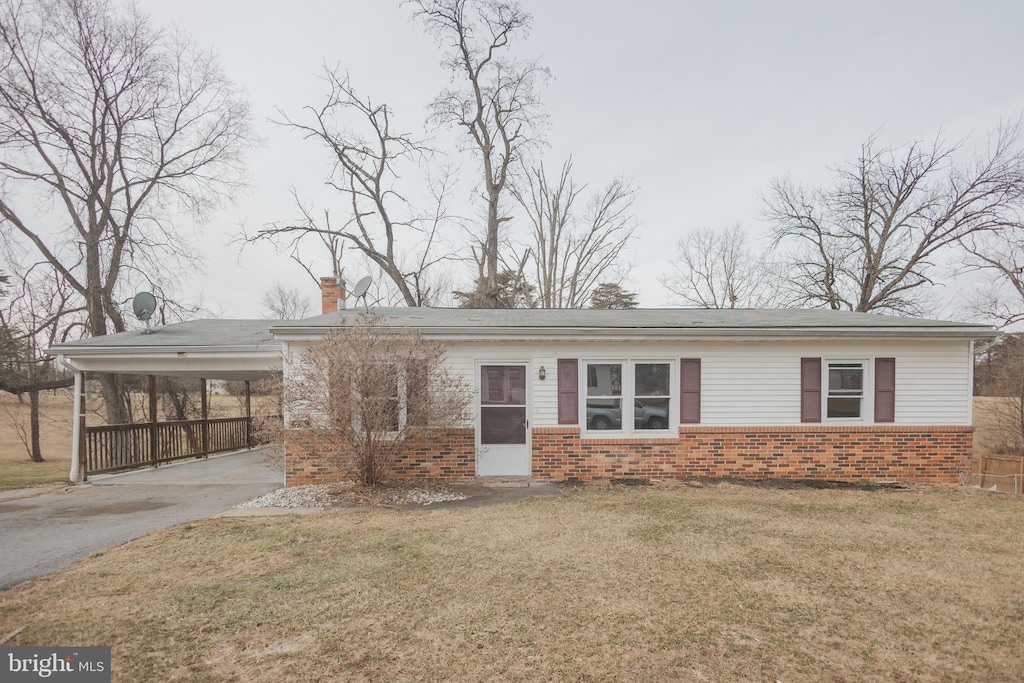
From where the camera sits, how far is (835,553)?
5012 millimetres

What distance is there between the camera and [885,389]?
8.78 metres

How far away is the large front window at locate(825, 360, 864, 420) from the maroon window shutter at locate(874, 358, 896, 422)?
0.79ft

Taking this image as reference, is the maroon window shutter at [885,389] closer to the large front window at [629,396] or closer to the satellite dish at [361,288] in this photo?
the large front window at [629,396]

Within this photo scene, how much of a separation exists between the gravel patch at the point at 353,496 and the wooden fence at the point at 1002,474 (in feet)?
31.7

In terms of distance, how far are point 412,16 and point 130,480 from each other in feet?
62.6

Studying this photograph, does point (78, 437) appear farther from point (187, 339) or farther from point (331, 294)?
point (331, 294)

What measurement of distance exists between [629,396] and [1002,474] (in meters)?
6.98

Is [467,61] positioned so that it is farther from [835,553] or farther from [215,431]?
[835,553]

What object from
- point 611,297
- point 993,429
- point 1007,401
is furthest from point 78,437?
point 611,297

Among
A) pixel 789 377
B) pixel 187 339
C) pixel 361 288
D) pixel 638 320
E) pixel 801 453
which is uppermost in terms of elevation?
pixel 361 288

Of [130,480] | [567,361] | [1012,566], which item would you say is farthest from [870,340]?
[130,480]

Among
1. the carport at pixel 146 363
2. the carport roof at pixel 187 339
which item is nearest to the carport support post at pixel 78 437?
the carport at pixel 146 363

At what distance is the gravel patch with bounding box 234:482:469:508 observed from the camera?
7.16m

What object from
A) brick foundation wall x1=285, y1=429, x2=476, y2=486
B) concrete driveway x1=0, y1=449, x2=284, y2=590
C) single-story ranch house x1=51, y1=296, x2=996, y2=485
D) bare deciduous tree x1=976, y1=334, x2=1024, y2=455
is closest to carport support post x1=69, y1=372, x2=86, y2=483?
concrete driveway x1=0, y1=449, x2=284, y2=590
